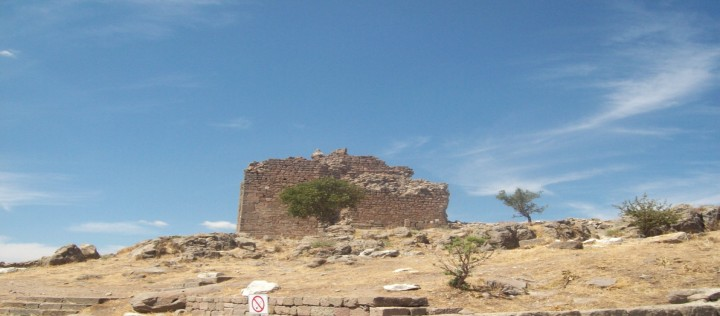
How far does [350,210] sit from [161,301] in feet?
56.4

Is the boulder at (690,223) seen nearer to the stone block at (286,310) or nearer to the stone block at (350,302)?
the stone block at (350,302)

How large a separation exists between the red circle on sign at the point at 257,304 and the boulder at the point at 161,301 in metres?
4.34

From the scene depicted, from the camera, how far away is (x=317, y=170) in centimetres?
3119

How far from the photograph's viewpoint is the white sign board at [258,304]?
25.7 ft

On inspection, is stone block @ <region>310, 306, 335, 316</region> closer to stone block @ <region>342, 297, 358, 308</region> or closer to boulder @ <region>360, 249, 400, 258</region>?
stone block @ <region>342, 297, 358, 308</region>

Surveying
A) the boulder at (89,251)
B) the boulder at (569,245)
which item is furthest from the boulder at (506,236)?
the boulder at (89,251)

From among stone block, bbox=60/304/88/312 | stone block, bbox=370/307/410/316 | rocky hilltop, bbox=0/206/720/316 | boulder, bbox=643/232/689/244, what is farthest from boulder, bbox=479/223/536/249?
stone block, bbox=60/304/88/312

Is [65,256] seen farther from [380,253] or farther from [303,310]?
[303,310]

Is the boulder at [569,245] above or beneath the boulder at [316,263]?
above

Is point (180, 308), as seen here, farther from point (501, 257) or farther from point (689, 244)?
point (689, 244)

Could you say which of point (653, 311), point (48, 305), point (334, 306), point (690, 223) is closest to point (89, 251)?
point (48, 305)

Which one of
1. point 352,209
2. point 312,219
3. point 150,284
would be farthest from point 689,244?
point 312,219

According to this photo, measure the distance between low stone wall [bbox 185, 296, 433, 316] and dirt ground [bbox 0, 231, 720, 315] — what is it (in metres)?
0.90

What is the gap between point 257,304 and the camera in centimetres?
788
